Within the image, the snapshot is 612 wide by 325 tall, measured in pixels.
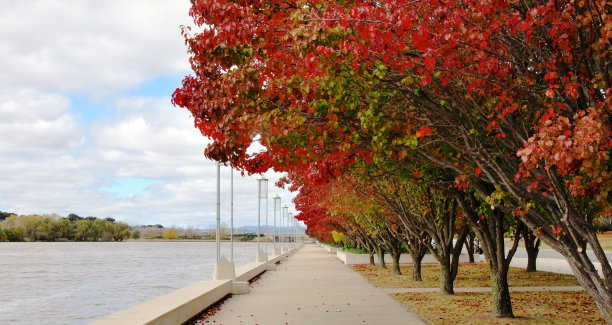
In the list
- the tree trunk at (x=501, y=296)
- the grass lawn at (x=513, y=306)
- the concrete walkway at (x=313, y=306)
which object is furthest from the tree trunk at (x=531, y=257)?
the tree trunk at (x=501, y=296)

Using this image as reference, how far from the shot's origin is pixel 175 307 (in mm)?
12766

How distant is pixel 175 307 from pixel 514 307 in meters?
9.57

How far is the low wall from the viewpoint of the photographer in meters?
11.1

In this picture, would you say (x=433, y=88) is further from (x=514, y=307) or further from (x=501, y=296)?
(x=514, y=307)

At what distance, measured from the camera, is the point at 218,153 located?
401 inches

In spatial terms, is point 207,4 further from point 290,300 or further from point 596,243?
point 290,300

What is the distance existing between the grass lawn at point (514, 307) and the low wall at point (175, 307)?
17.6 ft

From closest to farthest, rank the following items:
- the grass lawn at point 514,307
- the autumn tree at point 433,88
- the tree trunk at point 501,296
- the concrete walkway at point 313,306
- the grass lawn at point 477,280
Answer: the autumn tree at point 433,88, the concrete walkway at point 313,306, the grass lawn at point 514,307, the tree trunk at point 501,296, the grass lawn at point 477,280

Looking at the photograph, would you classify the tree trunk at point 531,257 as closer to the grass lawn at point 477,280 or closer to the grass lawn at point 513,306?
the grass lawn at point 477,280

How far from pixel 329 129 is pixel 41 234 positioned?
7719 inches

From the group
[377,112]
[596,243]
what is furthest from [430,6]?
[596,243]

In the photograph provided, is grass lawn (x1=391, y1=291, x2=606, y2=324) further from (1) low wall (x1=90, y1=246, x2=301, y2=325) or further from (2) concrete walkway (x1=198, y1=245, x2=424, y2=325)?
(1) low wall (x1=90, y1=246, x2=301, y2=325)

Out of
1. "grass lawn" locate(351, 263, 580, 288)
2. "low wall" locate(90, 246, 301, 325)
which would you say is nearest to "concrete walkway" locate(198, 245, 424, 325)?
"low wall" locate(90, 246, 301, 325)

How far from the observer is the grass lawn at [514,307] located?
14.3 m
